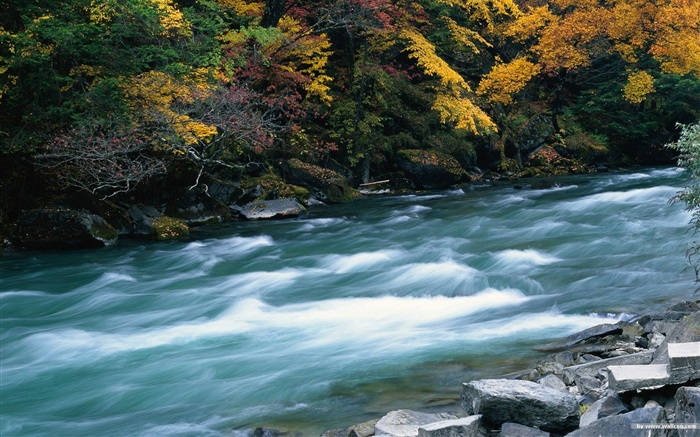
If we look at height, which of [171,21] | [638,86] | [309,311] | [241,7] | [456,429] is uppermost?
[241,7]

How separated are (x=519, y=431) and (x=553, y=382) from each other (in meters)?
1.17

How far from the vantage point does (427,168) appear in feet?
69.6

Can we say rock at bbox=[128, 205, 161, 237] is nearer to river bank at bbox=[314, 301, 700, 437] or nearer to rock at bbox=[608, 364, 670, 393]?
Result: river bank at bbox=[314, 301, 700, 437]

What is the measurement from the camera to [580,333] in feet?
22.2

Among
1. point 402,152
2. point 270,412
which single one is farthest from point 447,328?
point 402,152

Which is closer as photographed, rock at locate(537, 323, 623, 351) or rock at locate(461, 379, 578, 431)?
rock at locate(461, 379, 578, 431)

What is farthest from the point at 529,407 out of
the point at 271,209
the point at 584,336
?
the point at 271,209

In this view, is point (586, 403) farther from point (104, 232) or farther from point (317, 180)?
point (317, 180)

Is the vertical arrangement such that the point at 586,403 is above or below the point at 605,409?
below

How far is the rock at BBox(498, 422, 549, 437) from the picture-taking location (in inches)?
164

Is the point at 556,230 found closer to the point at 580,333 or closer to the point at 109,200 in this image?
the point at 580,333

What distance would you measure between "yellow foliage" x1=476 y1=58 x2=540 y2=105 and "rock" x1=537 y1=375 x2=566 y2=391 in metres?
19.8

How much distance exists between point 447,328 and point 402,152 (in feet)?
45.1

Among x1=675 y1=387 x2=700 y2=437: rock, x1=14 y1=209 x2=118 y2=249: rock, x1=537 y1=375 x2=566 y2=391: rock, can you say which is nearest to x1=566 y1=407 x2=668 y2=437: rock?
x1=675 y1=387 x2=700 y2=437: rock
